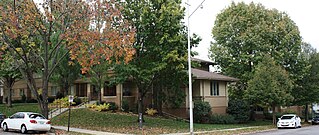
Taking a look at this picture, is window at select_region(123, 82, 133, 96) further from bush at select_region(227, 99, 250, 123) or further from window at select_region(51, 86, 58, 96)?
window at select_region(51, 86, 58, 96)

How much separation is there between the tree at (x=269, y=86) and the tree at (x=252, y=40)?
3544mm

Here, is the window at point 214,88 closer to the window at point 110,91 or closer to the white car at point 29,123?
the window at point 110,91

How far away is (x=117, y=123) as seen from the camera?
28.8 meters

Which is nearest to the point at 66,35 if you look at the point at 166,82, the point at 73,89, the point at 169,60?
the point at 169,60

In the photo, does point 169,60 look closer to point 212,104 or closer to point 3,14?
point 3,14

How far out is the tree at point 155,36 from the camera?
25.8 m

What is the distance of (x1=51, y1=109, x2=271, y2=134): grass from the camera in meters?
25.6

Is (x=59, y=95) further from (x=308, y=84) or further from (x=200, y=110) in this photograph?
(x=308, y=84)

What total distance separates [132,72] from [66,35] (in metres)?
5.91

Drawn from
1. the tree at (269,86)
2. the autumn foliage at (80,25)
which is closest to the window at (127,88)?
the tree at (269,86)

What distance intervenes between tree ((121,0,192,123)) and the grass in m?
3.80

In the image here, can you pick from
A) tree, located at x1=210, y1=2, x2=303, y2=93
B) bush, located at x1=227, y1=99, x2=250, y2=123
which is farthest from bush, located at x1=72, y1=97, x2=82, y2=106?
tree, located at x1=210, y1=2, x2=303, y2=93

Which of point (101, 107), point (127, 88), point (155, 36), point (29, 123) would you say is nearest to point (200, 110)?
point (127, 88)

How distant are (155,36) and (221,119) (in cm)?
1328
